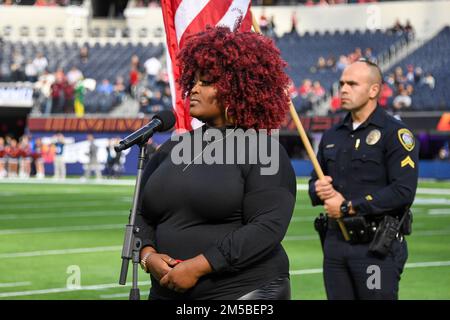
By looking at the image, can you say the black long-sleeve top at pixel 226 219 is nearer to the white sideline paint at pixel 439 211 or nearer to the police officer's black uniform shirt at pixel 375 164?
the police officer's black uniform shirt at pixel 375 164

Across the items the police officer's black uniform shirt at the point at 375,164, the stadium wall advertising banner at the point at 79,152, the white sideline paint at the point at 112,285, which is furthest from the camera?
the stadium wall advertising banner at the point at 79,152

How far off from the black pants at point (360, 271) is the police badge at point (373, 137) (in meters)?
0.61

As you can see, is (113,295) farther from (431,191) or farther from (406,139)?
(431,191)

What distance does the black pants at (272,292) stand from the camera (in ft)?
15.3

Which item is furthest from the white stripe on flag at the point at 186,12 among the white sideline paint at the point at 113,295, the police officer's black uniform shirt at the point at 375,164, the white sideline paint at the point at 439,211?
the white sideline paint at the point at 439,211

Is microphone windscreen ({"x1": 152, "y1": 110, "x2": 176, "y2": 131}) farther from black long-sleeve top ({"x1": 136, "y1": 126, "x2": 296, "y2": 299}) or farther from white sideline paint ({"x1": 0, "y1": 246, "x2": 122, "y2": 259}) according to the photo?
white sideline paint ({"x1": 0, "y1": 246, "x2": 122, "y2": 259})

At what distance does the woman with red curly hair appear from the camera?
4648mm

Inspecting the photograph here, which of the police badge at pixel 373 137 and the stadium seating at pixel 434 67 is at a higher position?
the stadium seating at pixel 434 67

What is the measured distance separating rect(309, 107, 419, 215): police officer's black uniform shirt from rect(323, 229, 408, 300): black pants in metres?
0.25

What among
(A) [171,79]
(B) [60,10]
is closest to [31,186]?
(B) [60,10]

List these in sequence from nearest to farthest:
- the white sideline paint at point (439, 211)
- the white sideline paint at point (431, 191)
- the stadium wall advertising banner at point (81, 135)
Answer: the white sideline paint at point (439, 211)
the white sideline paint at point (431, 191)
the stadium wall advertising banner at point (81, 135)

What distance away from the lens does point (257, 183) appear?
183 inches

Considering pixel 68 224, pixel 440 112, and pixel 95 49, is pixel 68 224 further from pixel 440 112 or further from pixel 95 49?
pixel 95 49
